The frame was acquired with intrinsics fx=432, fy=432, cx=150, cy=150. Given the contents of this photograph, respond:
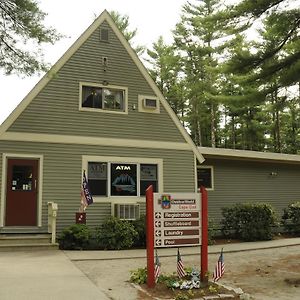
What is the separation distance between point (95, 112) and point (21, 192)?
134 inches

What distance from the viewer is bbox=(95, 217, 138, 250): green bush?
12.5m

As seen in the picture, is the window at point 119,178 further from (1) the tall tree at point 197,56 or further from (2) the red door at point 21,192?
(1) the tall tree at point 197,56

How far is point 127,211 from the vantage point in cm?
1349

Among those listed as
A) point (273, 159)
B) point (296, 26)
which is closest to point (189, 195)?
point (296, 26)

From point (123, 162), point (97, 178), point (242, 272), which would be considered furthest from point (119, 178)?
Result: point (242, 272)

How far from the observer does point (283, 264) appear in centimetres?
1034

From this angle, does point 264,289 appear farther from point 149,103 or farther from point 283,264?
point 149,103

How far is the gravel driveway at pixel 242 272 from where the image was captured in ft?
23.6

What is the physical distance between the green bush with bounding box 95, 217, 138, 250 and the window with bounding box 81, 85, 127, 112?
3804 millimetres

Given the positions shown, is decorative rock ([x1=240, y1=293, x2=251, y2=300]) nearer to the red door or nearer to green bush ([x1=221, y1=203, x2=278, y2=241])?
the red door

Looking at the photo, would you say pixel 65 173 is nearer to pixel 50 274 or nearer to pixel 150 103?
pixel 150 103

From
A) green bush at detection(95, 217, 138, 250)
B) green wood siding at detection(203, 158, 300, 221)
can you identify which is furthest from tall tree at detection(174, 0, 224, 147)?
green bush at detection(95, 217, 138, 250)

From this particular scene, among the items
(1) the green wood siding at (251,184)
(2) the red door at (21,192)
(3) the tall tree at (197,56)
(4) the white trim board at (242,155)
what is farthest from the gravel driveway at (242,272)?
(3) the tall tree at (197,56)

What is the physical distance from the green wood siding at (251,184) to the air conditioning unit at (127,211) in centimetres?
425
